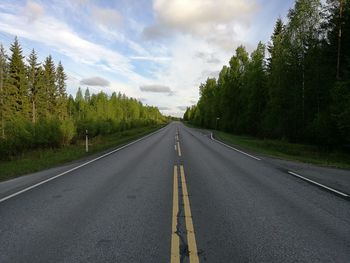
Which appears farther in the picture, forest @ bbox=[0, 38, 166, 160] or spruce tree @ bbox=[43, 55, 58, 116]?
spruce tree @ bbox=[43, 55, 58, 116]

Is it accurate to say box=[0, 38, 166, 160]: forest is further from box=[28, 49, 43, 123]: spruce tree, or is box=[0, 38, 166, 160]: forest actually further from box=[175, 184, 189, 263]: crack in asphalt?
box=[175, 184, 189, 263]: crack in asphalt

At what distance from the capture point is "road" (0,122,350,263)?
4539mm

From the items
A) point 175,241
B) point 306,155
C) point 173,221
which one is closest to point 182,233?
point 175,241

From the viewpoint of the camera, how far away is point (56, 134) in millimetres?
32906

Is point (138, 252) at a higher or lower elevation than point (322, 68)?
lower

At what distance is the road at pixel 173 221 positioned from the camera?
4539mm

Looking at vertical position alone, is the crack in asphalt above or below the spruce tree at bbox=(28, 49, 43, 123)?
below

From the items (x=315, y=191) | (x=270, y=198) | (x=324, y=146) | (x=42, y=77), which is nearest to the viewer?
(x=270, y=198)

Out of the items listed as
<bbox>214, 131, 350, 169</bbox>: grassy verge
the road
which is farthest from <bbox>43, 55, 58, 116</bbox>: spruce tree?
the road

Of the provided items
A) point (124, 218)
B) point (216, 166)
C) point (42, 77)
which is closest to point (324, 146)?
point (216, 166)

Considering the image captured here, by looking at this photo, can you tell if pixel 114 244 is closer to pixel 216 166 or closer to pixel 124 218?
pixel 124 218

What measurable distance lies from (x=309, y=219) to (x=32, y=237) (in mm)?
4912

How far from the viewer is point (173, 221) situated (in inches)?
235

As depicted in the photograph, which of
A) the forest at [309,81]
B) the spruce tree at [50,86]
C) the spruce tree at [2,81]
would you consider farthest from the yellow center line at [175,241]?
the spruce tree at [50,86]
